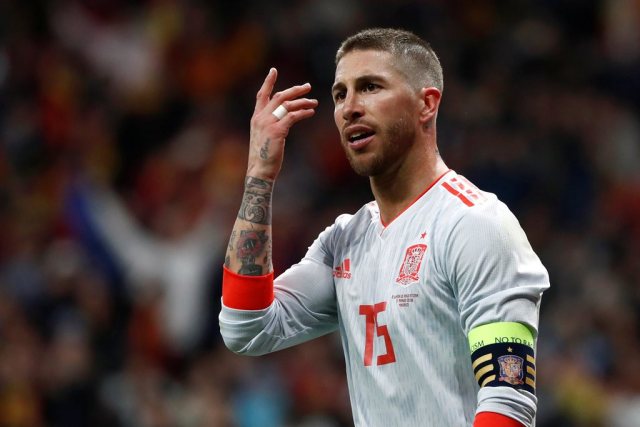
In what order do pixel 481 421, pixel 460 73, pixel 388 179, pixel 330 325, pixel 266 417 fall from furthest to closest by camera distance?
pixel 460 73 → pixel 266 417 → pixel 330 325 → pixel 388 179 → pixel 481 421

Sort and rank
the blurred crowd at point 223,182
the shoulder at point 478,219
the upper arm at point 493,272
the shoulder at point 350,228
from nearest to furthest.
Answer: the upper arm at point 493,272
the shoulder at point 478,219
the shoulder at point 350,228
the blurred crowd at point 223,182

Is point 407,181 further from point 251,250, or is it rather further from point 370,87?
point 251,250

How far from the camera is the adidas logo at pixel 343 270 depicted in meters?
4.17

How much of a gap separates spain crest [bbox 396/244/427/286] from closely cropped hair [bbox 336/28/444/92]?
2.13 ft

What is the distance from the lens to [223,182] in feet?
33.8

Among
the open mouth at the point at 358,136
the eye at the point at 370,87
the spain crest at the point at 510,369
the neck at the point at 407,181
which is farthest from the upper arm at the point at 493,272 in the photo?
the eye at the point at 370,87

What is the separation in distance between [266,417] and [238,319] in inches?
176

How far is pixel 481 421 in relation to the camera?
338 centimetres

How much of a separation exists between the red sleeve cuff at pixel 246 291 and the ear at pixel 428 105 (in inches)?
32.0

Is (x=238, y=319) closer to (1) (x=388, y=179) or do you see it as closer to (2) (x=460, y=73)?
(1) (x=388, y=179)

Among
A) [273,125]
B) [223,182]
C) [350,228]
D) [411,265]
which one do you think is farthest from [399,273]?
[223,182]

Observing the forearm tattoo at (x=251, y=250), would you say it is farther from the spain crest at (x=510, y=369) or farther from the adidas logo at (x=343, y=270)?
the spain crest at (x=510, y=369)

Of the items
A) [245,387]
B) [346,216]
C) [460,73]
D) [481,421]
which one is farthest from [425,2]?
[481,421]

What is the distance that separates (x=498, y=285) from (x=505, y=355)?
22 centimetres
